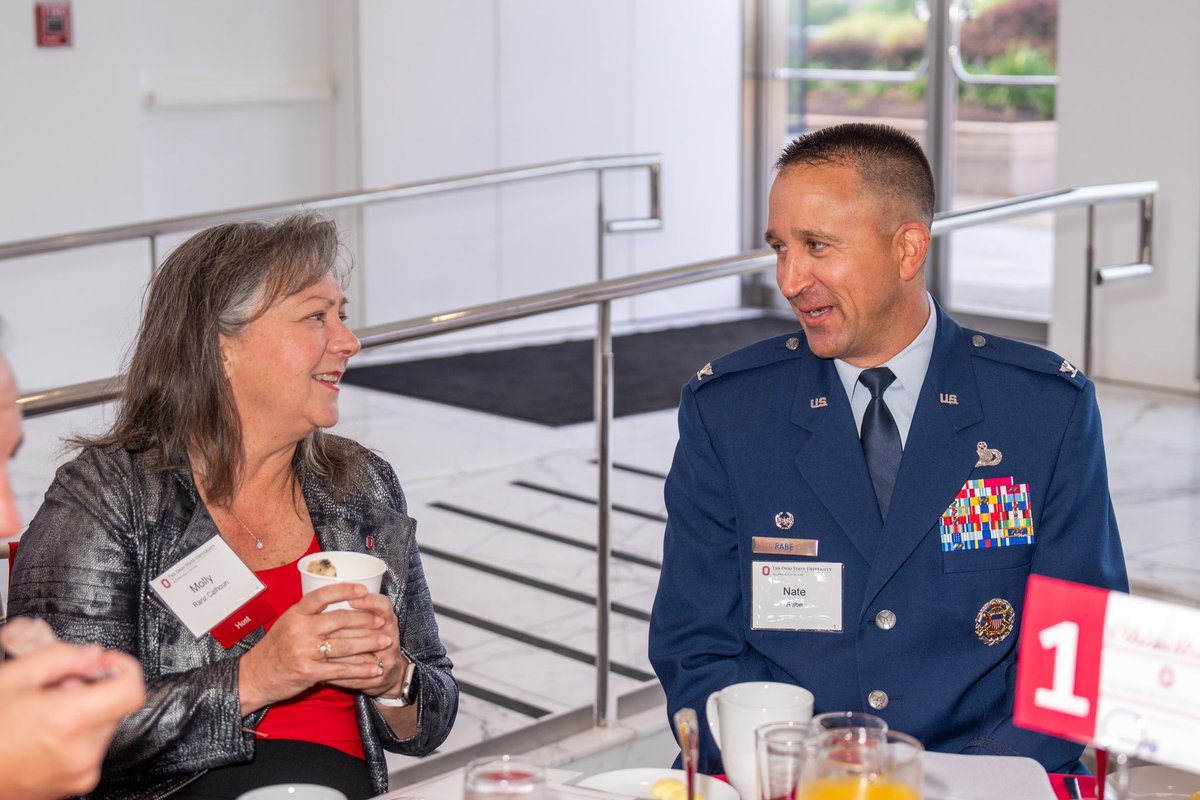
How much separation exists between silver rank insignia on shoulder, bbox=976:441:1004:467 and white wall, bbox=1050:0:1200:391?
4.40 m

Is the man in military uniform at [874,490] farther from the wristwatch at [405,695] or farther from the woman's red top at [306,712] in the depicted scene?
the woman's red top at [306,712]

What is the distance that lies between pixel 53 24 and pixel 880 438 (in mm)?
5284

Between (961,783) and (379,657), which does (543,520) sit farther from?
(961,783)

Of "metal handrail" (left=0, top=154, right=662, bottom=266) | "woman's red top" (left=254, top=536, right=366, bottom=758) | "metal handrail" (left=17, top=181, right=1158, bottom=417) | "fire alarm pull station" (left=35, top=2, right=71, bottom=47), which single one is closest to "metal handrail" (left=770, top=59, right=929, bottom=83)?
"metal handrail" (left=0, top=154, right=662, bottom=266)

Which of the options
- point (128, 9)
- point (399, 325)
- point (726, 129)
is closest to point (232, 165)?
point (128, 9)

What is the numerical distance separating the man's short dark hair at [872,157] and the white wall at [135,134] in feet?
15.3

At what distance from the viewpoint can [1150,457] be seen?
5207 millimetres

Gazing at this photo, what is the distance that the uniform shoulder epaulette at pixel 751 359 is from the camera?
2139mm

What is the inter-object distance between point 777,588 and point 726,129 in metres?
6.84

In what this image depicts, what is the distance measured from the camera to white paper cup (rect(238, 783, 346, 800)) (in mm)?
1391

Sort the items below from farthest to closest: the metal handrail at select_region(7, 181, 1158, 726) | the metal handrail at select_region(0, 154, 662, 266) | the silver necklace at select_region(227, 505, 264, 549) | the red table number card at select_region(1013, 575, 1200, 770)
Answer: the metal handrail at select_region(0, 154, 662, 266) → the metal handrail at select_region(7, 181, 1158, 726) → the silver necklace at select_region(227, 505, 264, 549) → the red table number card at select_region(1013, 575, 1200, 770)

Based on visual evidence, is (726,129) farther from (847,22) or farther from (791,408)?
(791,408)

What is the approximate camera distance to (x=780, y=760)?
130cm

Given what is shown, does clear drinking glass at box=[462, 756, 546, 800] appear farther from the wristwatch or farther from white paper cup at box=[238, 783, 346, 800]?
the wristwatch
